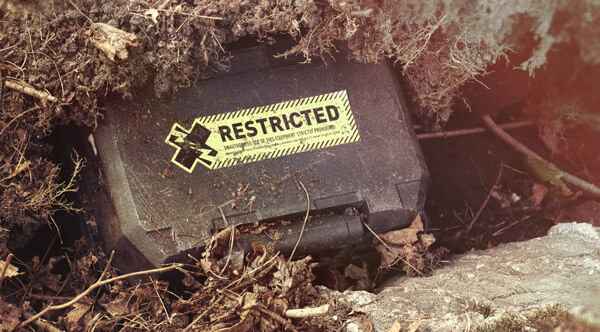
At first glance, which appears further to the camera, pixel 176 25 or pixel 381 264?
Answer: pixel 381 264

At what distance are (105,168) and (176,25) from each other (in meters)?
0.54

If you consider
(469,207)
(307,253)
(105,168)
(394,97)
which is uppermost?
(394,97)

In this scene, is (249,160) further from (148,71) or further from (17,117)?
(17,117)

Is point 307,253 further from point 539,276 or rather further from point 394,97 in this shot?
point 539,276

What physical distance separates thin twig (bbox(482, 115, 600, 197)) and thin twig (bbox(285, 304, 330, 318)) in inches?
57.4

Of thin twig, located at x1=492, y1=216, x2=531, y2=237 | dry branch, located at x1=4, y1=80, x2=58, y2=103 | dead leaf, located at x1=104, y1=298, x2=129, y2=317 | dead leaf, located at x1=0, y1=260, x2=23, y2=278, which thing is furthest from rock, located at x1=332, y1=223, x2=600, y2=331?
dry branch, located at x1=4, y1=80, x2=58, y2=103

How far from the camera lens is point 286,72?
2.26 metres

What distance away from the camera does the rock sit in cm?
189

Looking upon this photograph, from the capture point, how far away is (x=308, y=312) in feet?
6.62

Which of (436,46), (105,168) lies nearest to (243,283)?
(105,168)

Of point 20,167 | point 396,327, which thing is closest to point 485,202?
point 396,327

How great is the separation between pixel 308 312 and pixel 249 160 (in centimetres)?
55

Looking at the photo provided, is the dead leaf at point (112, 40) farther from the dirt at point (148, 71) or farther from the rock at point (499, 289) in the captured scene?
the rock at point (499, 289)

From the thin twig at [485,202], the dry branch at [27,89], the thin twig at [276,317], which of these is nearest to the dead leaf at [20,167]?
the dry branch at [27,89]
